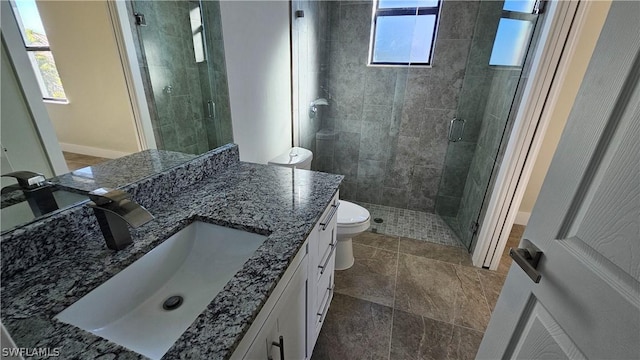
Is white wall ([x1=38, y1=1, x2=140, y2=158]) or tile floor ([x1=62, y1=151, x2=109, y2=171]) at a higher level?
white wall ([x1=38, y1=1, x2=140, y2=158])

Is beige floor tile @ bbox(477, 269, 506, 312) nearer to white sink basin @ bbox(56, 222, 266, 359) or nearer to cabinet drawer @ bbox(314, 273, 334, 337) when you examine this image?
cabinet drawer @ bbox(314, 273, 334, 337)

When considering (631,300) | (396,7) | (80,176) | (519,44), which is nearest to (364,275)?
(631,300)

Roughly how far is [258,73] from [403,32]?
1630 mm

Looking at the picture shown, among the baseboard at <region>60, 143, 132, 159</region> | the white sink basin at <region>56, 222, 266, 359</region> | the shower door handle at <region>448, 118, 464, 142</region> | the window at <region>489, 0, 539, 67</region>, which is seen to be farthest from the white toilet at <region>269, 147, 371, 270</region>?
the window at <region>489, 0, 539, 67</region>

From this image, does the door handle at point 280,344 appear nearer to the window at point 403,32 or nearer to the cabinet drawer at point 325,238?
the cabinet drawer at point 325,238

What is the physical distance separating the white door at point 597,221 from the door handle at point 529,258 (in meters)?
0.02

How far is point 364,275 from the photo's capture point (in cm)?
199

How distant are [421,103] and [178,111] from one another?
2247 millimetres

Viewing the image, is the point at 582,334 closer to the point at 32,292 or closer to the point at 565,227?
the point at 565,227

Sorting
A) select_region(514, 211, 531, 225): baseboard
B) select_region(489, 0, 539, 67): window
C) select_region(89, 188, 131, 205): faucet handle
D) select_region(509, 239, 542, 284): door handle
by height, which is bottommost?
select_region(514, 211, 531, 225): baseboard

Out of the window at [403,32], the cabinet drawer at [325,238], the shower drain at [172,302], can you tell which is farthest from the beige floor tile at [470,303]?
the window at [403,32]

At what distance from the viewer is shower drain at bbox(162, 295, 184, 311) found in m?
0.78

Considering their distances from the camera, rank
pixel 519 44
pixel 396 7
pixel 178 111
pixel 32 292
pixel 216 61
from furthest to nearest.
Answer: pixel 396 7, pixel 519 44, pixel 216 61, pixel 178 111, pixel 32 292

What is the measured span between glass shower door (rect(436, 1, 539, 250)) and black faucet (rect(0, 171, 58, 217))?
2.39 meters
